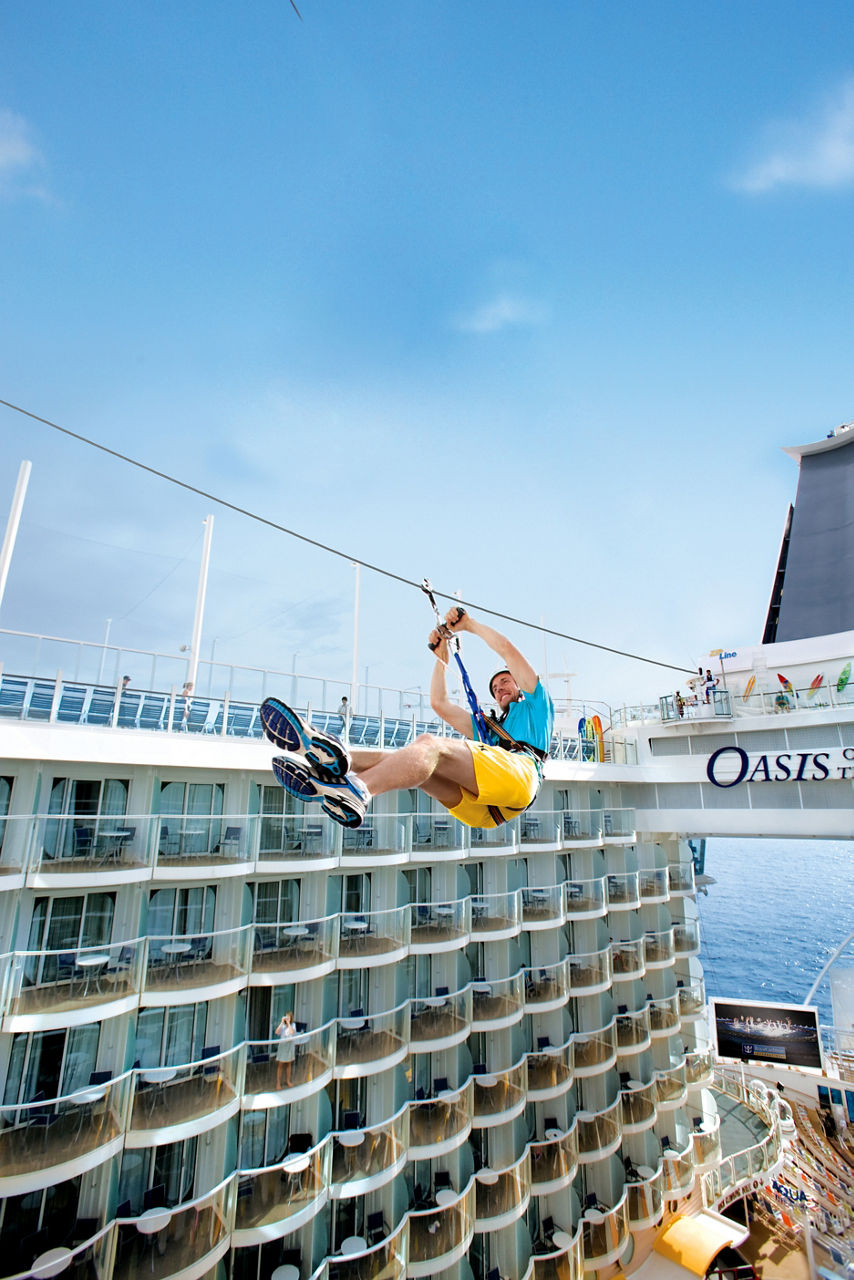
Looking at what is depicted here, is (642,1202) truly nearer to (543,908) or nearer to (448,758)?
(543,908)

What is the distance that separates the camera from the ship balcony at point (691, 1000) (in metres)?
17.7

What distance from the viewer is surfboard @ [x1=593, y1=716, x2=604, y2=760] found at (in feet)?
58.4

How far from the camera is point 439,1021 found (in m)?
12.2

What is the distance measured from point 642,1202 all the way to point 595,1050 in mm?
3937

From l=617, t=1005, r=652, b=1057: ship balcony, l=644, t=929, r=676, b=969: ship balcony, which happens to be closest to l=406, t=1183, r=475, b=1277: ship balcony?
l=617, t=1005, r=652, b=1057: ship balcony

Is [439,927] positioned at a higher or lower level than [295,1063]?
higher

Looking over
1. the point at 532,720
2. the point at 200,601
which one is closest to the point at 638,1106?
the point at 532,720

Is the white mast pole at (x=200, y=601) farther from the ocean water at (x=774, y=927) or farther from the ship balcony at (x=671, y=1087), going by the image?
the ocean water at (x=774, y=927)

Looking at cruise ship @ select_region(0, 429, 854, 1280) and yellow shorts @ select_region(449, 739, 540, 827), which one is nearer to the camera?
yellow shorts @ select_region(449, 739, 540, 827)

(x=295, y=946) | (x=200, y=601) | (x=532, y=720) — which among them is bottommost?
(x=295, y=946)

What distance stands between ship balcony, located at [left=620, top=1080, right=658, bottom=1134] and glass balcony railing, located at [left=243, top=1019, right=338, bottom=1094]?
8.99 meters

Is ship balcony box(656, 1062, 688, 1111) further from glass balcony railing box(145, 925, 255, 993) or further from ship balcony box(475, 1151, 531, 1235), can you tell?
glass balcony railing box(145, 925, 255, 993)

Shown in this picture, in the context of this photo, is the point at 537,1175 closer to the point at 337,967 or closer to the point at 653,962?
the point at 653,962

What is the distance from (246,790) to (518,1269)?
36.4ft
